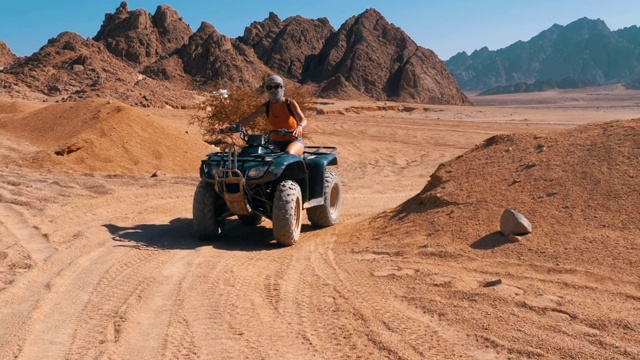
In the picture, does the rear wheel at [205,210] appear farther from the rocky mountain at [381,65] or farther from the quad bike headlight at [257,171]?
the rocky mountain at [381,65]

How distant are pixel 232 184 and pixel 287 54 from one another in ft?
218

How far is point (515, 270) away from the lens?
5.43m

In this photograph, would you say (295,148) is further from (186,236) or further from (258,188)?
(186,236)

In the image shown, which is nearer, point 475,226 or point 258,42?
point 475,226

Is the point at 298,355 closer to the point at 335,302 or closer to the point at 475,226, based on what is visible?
the point at 335,302

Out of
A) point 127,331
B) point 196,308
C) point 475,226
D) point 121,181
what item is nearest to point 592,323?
point 475,226

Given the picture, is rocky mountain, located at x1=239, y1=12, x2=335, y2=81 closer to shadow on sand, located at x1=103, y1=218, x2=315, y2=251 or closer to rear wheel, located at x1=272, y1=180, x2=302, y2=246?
shadow on sand, located at x1=103, y1=218, x2=315, y2=251

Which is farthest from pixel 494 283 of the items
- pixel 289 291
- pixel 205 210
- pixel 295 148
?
pixel 205 210

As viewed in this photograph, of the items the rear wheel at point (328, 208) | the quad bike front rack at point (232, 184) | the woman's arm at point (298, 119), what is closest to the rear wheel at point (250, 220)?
the rear wheel at point (328, 208)

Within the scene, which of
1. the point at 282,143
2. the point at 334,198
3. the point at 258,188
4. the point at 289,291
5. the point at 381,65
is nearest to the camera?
the point at 289,291

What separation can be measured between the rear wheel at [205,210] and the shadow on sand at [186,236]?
0.14 m

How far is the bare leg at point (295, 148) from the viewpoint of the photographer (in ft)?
24.5

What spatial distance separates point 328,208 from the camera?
8258 millimetres

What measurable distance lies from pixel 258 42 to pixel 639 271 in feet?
242
